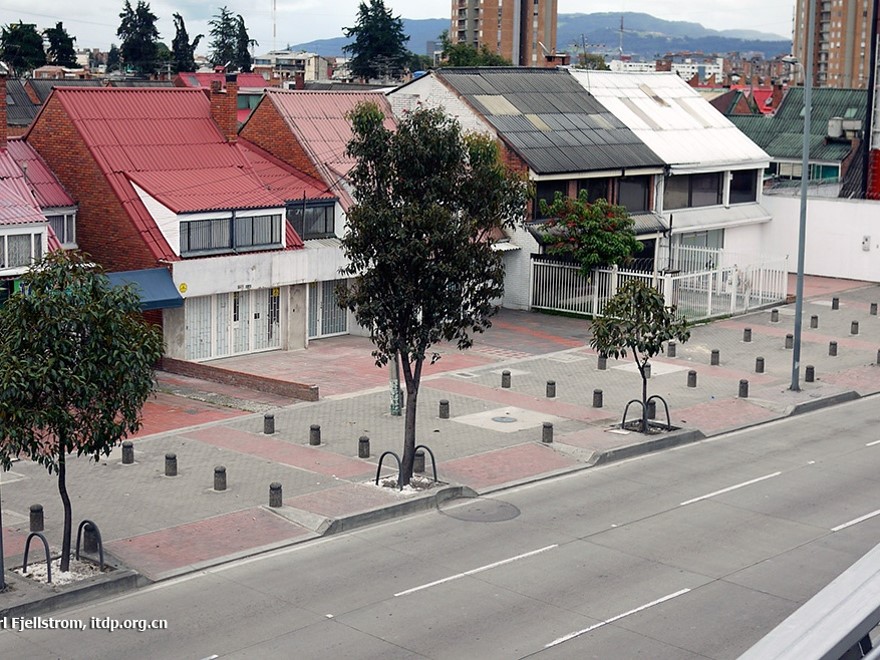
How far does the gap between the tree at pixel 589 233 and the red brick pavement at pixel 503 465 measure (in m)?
16.6

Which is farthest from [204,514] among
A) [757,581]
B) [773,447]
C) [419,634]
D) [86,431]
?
[773,447]

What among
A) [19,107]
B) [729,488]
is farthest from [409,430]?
[19,107]

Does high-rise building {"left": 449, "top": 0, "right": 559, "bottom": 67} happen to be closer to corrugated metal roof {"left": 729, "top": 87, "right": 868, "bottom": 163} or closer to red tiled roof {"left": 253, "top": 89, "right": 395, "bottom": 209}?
corrugated metal roof {"left": 729, "top": 87, "right": 868, "bottom": 163}

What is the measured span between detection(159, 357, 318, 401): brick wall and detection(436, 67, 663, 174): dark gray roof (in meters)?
16.1

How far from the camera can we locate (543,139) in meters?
46.3

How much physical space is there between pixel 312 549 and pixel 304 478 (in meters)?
4.09

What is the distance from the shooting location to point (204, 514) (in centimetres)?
2177

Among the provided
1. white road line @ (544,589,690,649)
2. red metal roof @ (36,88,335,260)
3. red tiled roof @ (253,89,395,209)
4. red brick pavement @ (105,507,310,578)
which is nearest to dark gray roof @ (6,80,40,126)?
red tiled roof @ (253,89,395,209)

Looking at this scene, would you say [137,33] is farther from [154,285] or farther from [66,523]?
[66,523]

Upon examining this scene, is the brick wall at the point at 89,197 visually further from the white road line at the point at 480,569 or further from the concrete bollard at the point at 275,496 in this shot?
the white road line at the point at 480,569

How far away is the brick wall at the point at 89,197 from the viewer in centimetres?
3459

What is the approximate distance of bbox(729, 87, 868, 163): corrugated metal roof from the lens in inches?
2611

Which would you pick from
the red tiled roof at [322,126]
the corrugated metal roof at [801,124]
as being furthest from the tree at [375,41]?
the red tiled roof at [322,126]

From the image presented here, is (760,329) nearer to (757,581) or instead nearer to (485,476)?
(485,476)
